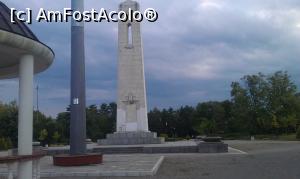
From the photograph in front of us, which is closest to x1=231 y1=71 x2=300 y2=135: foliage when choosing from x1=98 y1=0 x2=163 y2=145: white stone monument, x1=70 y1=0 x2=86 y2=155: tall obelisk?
x1=98 y1=0 x2=163 y2=145: white stone monument

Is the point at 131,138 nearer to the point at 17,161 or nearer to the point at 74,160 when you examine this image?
the point at 74,160

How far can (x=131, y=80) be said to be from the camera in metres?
35.2

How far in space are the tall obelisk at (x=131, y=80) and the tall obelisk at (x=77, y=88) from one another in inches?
646

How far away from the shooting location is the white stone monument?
115 feet

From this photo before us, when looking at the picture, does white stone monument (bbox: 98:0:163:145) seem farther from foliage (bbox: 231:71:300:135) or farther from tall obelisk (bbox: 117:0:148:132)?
foliage (bbox: 231:71:300:135)

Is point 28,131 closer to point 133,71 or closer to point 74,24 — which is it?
point 74,24

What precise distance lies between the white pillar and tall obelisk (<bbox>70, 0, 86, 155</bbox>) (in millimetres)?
8628

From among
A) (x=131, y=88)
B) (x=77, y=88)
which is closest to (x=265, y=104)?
(x=131, y=88)

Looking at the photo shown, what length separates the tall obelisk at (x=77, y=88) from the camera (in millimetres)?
18266

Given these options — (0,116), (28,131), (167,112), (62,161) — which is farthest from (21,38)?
(167,112)

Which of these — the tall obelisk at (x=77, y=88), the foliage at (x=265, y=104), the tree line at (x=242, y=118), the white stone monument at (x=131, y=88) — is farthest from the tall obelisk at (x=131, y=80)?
the foliage at (x=265, y=104)

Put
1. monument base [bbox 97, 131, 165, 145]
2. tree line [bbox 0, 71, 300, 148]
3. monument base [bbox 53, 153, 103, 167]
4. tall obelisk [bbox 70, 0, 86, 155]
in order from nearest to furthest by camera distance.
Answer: monument base [bbox 53, 153, 103, 167] → tall obelisk [bbox 70, 0, 86, 155] → monument base [bbox 97, 131, 165, 145] → tree line [bbox 0, 71, 300, 148]

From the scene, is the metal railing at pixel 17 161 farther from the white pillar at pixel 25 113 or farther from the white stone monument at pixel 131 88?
the white stone monument at pixel 131 88

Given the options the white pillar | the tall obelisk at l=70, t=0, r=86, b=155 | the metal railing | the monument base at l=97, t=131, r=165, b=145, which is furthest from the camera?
the monument base at l=97, t=131, r=165, b=145
